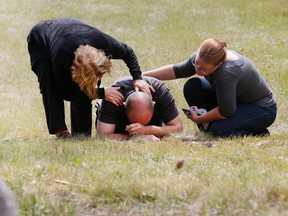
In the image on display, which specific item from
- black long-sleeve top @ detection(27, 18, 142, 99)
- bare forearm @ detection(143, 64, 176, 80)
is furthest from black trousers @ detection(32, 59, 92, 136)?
bare forearm @ detection(143, 64, 176, 80)

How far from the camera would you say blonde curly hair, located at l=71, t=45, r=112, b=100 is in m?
6.12

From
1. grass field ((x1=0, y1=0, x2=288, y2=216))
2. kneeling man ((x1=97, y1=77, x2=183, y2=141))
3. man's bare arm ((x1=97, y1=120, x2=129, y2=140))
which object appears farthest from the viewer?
man's bare arm ((x1=97, y1=120, x2=129, y2=140))

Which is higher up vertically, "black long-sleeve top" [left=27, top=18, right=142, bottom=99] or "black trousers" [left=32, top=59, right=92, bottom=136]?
"black long-sleeve top" [left=27, top=18, right=142, bottom=99]

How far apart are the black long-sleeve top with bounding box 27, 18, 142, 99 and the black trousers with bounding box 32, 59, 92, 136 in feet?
0.46

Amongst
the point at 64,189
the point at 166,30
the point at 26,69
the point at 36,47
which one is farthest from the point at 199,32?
the point at 64,189

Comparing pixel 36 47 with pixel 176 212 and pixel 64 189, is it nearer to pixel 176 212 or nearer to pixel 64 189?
pixel 64 189

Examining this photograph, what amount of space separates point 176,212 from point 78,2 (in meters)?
22.1

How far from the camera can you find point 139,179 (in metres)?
4.23

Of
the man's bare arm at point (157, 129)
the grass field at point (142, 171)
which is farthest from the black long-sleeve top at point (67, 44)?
the grass field at point (142, 171)

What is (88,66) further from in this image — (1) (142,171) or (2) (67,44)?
(1) (142,171)

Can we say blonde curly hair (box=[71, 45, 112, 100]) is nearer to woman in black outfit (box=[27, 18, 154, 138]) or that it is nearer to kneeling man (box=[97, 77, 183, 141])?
woman in black outfit (box=[27, 18, 154, 138])

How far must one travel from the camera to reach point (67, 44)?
6359mm

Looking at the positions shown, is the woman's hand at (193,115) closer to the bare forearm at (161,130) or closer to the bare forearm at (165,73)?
the bare forearm at (161,130)

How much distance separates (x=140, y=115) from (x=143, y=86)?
14.7 inches
